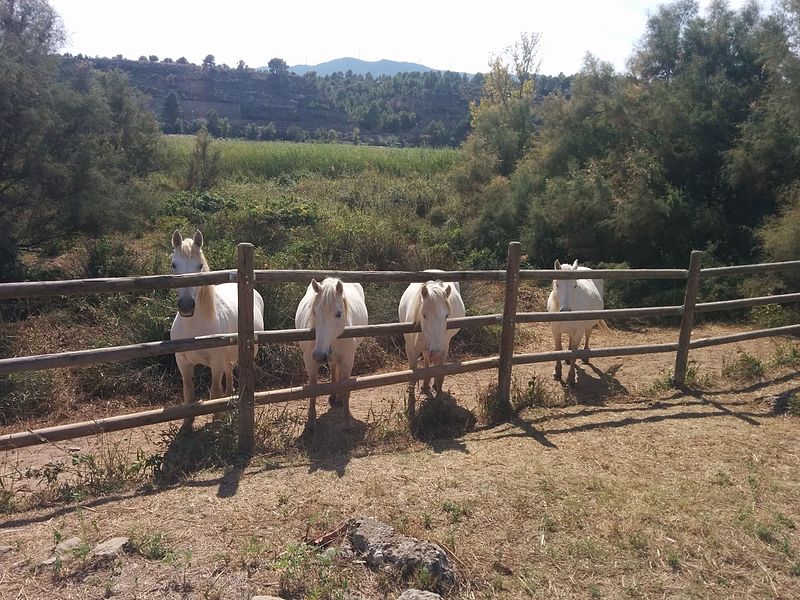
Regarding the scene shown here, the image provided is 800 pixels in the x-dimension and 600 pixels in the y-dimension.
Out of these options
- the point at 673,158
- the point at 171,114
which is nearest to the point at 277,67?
the point at 171,114

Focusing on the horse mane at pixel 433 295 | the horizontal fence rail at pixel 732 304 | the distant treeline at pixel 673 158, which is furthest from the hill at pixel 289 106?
the horizontal fence rail at pixel 732 304

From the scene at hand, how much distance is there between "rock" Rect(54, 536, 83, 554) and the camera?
3.16 meters

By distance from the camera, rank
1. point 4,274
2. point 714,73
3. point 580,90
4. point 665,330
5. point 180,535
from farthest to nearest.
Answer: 1. point 580,90
2. point 714,73
3. point 665,330
4. point 4,274
5. point 180,535

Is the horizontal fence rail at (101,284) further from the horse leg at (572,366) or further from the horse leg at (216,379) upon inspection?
the horse leg at (572,366)

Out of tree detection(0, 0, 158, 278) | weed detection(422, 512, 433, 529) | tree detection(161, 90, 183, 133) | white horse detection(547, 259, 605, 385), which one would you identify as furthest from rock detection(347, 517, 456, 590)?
tree detection(161, 90, 183, 133)

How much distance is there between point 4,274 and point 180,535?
315 inches

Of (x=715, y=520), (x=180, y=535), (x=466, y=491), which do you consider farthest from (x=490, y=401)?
(x=180, y=535)

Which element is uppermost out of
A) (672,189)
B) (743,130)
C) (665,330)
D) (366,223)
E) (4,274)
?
(743,130)

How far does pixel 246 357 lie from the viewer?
479 cm

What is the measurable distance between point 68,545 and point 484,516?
245 centimetres

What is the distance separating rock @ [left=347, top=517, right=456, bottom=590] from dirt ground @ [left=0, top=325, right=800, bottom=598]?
92 mm

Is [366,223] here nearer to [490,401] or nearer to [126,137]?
[490,401]

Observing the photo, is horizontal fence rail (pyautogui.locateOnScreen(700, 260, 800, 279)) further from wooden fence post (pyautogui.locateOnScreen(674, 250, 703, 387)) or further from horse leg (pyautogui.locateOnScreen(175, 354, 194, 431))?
horse leg (pyautogui.locateOnScreen(175, 354, 194, 431))

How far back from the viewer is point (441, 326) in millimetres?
5555
